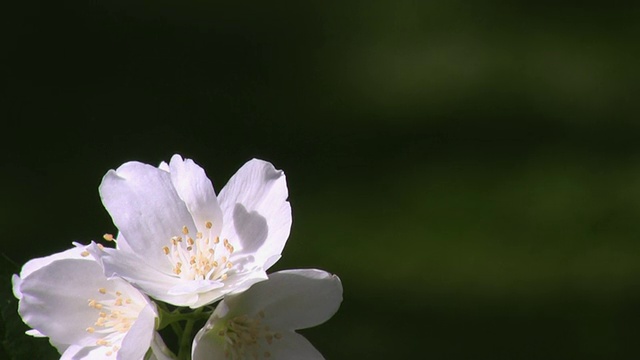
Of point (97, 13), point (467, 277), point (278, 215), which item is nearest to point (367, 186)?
point (467, 277)

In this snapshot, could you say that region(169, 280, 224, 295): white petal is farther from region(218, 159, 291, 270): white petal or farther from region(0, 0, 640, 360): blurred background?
region(0, 0, 640, 360): blurred background

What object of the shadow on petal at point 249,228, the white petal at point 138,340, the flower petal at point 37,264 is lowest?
the white petal at point 138,340

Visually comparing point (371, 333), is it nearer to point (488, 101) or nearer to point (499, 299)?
point (499, 299)

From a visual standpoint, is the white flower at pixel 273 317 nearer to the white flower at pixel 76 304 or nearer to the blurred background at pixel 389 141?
the white flower at pixel 76 304

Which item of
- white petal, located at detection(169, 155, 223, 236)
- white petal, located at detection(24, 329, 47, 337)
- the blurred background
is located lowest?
the blurred background

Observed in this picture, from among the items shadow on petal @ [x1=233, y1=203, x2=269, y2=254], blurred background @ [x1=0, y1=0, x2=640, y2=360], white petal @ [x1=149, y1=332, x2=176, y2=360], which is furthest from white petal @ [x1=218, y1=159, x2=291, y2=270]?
blurred background @ [x1=0, y1=0, x2=640, y2=360]

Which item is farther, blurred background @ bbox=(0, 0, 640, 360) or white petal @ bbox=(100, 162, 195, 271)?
blurred background @ bbox=(0, 0, 640, 360)

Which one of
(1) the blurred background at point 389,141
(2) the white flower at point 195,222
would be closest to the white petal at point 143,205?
(2) the white flower at point 195,222

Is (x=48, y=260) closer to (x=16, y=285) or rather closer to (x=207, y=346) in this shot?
(x=16, y=285)
